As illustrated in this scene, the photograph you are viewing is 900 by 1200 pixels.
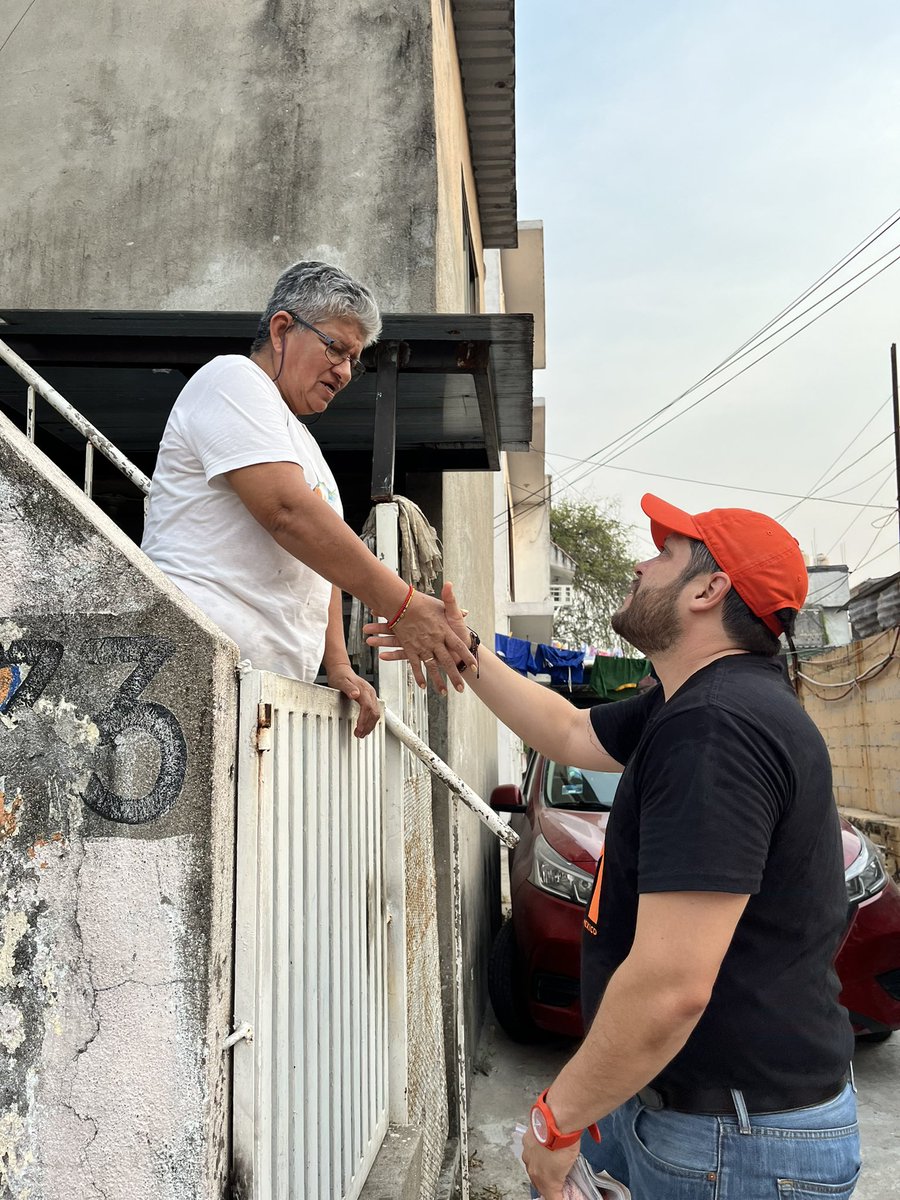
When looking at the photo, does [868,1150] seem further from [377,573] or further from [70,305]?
[70,305]

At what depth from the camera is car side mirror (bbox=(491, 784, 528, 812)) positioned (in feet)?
21.5

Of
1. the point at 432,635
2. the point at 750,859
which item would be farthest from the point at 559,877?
the point at 750,859

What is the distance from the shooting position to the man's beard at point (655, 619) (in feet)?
6.64

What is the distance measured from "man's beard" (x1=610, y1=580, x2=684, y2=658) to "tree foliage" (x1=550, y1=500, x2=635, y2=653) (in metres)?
29.8

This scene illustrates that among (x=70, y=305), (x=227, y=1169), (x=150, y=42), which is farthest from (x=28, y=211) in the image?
(x=227, y=1169)

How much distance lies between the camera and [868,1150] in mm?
4402

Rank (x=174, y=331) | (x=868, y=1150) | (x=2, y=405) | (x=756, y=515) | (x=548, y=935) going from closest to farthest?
(x=756, y=515) < (x=174, y=331) < (x=868, y=1150) < (x=2, y=405) < (x=548, y=935)

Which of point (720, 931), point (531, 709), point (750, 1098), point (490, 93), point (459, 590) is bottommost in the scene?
point (750, 1098)

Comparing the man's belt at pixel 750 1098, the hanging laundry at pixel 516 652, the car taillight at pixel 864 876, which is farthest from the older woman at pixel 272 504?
the hanging laundry at pixel 516 652

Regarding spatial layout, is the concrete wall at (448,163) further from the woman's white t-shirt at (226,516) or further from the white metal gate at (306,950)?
the white metal gate at (306,950)

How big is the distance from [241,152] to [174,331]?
6.24 ft

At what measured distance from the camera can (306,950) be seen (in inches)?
82.1

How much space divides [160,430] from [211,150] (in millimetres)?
1595

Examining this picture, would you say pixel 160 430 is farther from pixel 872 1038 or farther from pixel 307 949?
pixel 872 1038
